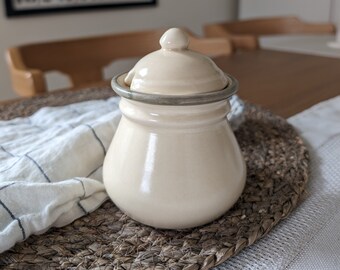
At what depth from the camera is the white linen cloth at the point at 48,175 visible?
1.13 feet

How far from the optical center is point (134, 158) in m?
0.35

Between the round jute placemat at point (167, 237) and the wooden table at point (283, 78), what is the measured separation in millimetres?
280

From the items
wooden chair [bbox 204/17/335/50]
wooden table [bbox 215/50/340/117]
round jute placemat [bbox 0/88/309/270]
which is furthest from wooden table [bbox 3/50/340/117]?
wooden chair [bbox 204/17/335/50]

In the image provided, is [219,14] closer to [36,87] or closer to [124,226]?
[36,87]

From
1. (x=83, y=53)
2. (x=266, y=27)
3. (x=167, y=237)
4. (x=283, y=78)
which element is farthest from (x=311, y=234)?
(x=266, y=27)

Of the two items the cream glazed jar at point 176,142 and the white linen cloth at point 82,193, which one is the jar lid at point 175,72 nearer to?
the cream glazed jar at point 176,142

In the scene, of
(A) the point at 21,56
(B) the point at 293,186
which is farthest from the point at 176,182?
(A) the point at 21,56

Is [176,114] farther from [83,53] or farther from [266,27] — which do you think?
[266,27]

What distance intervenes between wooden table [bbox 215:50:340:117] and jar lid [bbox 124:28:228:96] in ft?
1.20

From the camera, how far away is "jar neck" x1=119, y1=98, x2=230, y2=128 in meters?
0.33

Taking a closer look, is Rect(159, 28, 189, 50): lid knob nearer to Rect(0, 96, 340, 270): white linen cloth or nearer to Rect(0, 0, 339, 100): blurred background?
Rect(0, 96, 340, 270): white linen cloth

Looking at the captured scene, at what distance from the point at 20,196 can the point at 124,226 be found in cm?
9

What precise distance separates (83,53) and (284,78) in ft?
1.98

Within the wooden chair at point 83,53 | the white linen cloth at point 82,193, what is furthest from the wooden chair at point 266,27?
the white linen cloth at point 82,193
